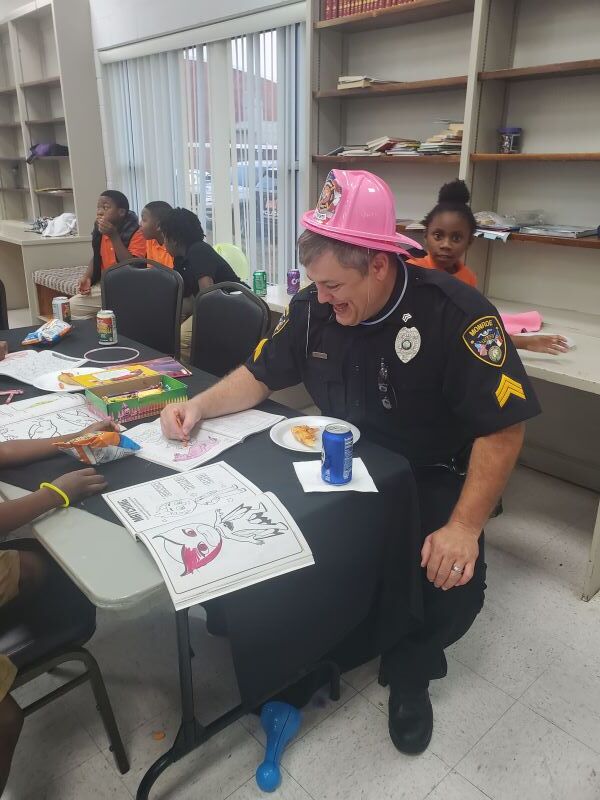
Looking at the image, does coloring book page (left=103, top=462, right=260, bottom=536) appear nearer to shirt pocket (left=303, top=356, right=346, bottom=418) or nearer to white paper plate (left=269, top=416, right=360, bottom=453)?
white paper plate (left=269, top=416, right=360, bottom=453)

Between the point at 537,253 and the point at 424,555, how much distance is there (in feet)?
6.25

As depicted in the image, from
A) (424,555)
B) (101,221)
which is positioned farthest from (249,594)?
(101,221)

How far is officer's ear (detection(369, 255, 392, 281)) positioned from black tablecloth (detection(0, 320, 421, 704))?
0.39 metres

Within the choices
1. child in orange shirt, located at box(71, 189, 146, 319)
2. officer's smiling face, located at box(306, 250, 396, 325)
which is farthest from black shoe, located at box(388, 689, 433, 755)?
child in orange shirt, located at box(71, 189, 146, 319)

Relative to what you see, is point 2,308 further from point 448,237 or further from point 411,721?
point 411,721

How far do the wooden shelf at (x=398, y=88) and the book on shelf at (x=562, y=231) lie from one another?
70 centimetres

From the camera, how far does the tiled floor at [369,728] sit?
134 cm

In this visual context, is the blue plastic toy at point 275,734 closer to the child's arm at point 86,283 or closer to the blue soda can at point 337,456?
the blue soda can at point 337,456

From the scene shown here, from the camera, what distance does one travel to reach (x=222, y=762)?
1399 millimetres

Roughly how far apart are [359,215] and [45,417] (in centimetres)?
89

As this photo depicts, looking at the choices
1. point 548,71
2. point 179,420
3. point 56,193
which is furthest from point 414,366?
point 56,193

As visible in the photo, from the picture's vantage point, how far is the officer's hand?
1357 mm

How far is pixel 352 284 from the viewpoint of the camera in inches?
54.0

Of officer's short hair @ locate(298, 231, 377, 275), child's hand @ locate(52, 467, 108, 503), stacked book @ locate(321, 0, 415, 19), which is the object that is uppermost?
stacked book @ locate(321, 0, 415, 19)
